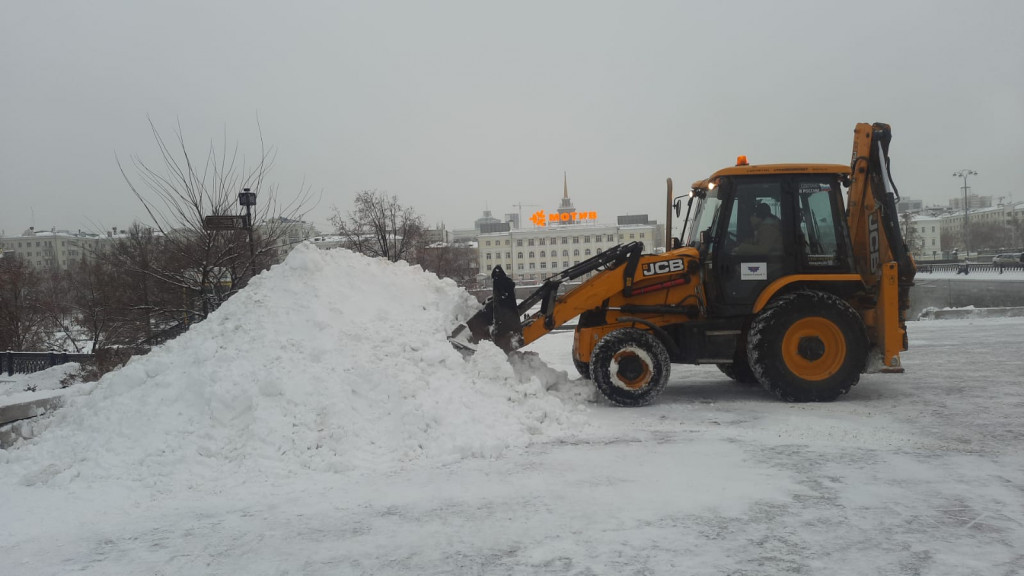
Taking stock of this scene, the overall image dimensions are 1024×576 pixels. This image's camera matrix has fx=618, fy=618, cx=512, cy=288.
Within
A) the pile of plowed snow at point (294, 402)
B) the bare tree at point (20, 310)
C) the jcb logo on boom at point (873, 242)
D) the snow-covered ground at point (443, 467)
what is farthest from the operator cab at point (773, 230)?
the bare tree at point (20, 310)

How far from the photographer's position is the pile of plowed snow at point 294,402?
4.98m

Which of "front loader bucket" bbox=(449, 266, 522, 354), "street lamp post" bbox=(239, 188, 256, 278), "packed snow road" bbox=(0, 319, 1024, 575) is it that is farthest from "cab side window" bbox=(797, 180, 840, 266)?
"street lamp post" bbox=(239, 188, 256, 278)

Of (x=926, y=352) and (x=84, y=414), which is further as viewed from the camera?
(x=926, y=352)

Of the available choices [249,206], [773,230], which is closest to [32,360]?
[249,206]

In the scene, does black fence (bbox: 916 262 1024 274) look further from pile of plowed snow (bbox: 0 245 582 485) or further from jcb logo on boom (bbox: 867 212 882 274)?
pile of plowed snow (bbox: 0 245 582 485)

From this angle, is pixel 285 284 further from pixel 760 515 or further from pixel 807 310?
pixel 807 310

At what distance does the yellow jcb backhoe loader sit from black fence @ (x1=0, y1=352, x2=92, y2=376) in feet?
40.6

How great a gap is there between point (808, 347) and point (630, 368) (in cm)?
201

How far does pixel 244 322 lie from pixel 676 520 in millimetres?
4608

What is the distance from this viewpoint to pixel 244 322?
6.30m

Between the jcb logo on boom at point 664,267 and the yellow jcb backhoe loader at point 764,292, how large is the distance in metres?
0.01

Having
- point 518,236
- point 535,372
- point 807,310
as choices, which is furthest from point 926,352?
point 518,236

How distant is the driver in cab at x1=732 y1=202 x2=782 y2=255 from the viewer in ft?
23.4

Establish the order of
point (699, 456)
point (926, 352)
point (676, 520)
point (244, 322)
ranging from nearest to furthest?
point (676, 520) < point (699, 456) < point (244, 322) < point (926, 352)
